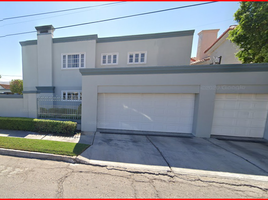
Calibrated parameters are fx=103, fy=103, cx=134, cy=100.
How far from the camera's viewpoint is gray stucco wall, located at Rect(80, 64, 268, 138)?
491cm

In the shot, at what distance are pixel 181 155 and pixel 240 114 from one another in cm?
425

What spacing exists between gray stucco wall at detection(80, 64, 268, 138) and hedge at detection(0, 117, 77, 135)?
753 mm

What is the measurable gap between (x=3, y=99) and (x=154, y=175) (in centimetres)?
1035

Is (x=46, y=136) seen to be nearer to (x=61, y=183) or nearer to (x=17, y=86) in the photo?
(x=61, y=183)

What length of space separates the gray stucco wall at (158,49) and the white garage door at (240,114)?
509 cm

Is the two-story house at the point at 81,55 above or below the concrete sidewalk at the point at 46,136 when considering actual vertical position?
above

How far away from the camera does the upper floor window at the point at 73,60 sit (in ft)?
32.5

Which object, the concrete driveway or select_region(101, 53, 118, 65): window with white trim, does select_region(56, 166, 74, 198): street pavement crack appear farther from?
select_region(101, 53, 118, 65): window with white trim

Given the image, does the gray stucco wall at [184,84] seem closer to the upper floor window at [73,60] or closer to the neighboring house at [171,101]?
the neighboring house at [171,101]

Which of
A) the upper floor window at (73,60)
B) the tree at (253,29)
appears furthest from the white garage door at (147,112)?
the upper floor window at (73,60)

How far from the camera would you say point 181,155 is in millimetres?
3641

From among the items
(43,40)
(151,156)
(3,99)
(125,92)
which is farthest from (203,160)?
(43,40)

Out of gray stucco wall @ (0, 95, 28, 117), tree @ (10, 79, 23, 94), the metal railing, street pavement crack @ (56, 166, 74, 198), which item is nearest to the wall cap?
the metal railing

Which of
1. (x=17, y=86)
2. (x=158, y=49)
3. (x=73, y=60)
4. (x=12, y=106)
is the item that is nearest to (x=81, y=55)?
(x=73, y=60)
